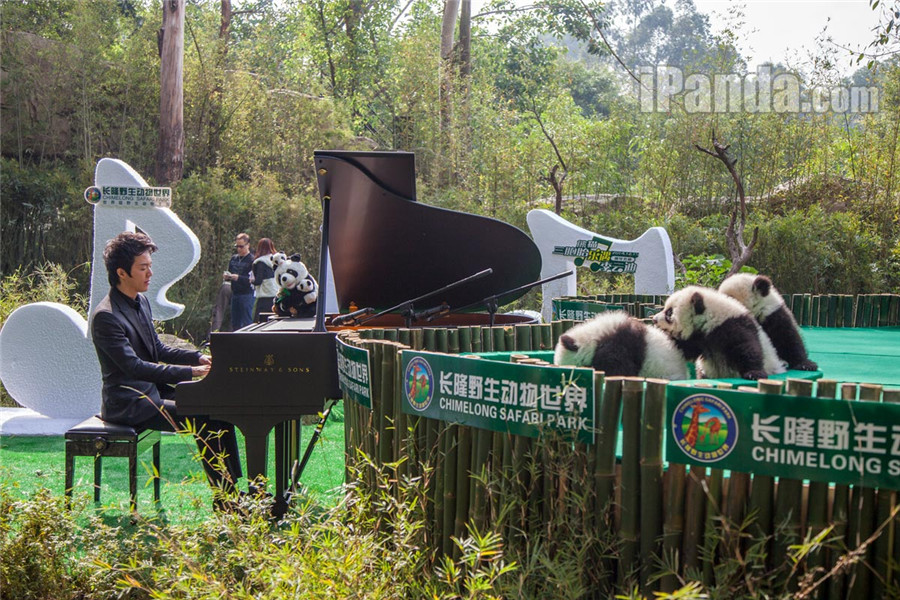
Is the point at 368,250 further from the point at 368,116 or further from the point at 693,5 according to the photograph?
the point at 693,5

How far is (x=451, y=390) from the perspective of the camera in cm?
322

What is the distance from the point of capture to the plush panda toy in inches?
278

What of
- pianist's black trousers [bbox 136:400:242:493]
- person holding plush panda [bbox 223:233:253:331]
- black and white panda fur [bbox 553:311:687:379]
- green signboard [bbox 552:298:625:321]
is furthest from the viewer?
person holding plush panda [bbox 223:233:253:331]

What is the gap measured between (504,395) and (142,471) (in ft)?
13.0

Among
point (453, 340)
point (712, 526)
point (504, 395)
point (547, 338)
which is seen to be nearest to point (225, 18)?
point (547, 338)

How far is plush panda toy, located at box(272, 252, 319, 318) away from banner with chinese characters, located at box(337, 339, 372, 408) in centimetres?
285

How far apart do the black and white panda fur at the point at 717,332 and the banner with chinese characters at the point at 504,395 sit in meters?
1.06

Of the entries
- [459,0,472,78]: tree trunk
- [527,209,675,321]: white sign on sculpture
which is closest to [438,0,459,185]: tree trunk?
[459,0,472,78]: tree trunk

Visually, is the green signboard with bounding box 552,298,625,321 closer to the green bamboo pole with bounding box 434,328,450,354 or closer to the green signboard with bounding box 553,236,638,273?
the green bamboo pole with bounding box 434,328,450,354

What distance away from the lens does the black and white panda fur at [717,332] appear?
12.2ft

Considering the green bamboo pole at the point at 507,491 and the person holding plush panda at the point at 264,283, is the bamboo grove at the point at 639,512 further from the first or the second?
the person holding plush panda at the point at 264,283

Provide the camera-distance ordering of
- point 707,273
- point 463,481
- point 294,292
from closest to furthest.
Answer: point 463,481
point 294,292
point 707,273

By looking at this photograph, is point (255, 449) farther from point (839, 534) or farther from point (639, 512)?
point (839, 534)

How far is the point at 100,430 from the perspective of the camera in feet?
15.7
